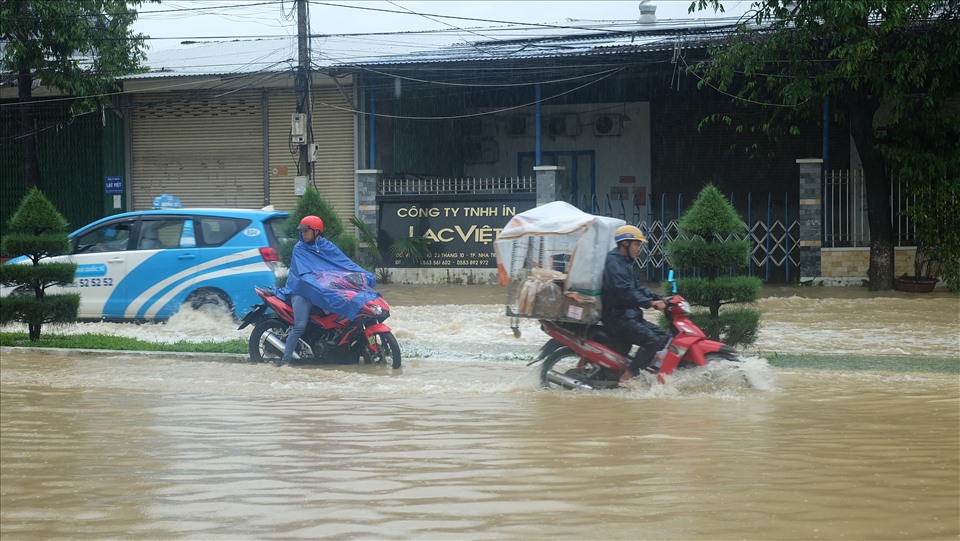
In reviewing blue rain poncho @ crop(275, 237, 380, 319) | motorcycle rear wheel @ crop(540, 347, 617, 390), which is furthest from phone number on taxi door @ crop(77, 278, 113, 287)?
motorcycle rear wheel @ crop(540, 347, 617, 390)

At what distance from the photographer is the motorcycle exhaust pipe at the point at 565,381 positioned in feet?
29.3

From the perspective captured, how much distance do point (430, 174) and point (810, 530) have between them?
20.8 m

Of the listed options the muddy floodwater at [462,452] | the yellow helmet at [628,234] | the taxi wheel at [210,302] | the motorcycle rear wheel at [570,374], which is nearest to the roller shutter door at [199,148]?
the taxi wheel at [210,302]

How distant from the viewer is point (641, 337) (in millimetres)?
8633

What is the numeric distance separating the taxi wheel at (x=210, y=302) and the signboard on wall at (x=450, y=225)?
802 centimetres

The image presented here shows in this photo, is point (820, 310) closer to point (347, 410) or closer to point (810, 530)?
point (347, 410)

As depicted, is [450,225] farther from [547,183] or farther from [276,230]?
[276,230]

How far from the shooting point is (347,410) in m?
8.28

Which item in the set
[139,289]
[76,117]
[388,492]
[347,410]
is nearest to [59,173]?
[76,117]

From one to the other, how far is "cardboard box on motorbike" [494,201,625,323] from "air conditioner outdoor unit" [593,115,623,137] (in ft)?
52.6

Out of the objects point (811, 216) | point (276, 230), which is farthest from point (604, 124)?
point (276, 230)

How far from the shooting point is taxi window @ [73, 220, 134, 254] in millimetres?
14156

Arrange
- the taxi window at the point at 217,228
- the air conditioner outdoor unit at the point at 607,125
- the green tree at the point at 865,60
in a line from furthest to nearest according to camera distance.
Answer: the air conditioner outdoor unit at the point at 607,125 < the green tree at the point at 865,60 < the taxi window at the point at 217,228

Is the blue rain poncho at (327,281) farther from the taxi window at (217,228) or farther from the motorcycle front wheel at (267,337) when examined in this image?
the taxi window at (217,228)
